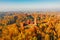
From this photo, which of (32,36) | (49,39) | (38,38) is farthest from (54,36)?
(32,36)

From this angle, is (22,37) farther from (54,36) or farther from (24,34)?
(54,36)

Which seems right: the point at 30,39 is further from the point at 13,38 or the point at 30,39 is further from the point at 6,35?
the point at 6,35

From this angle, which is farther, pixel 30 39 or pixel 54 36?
pixel 54 36

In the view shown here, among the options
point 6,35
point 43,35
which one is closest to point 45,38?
point 43,35

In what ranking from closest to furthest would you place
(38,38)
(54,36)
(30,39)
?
(30,39)
(38,38)
(54,36)

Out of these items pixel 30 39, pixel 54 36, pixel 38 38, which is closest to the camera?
pixel 30 39

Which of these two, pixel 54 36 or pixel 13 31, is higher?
pixel 13 31

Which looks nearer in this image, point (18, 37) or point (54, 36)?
point (18, 37)

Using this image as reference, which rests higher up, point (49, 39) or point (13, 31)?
point (13, 31)

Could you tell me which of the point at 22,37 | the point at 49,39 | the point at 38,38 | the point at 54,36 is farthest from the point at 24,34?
the point at 54,36
